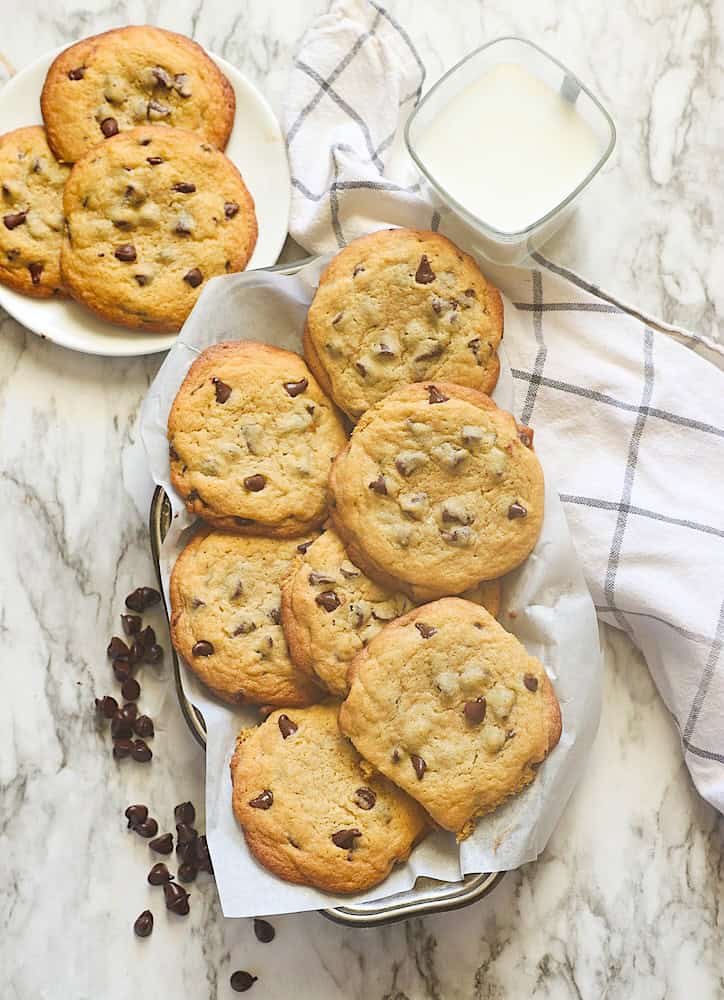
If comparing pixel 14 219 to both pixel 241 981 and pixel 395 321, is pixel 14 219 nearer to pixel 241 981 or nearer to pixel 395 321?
pixel 395 321

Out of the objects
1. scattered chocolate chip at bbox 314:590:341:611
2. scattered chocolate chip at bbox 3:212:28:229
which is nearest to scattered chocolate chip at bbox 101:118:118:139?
scattered chocolate chip at bbox 3:212:28:229

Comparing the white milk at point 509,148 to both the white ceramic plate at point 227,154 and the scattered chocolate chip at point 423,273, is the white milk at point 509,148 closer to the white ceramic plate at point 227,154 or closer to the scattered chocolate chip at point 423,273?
the scattered chocolate chip at point 423,273

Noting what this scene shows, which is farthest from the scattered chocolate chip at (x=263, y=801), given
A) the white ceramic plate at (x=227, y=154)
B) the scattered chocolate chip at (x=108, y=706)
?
the white ceramic plate at (x=227, y=154)

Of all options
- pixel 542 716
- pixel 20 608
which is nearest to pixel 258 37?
pixel 20 608

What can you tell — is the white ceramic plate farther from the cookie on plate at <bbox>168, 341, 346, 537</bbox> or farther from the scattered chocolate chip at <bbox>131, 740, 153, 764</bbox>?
the scattered chocolate chip at <bbox>131, 740, 153, 764</bbox>

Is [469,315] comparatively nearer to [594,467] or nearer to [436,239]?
[436,239]

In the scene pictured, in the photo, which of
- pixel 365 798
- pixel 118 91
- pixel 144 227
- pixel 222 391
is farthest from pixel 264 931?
pixel 118 91
